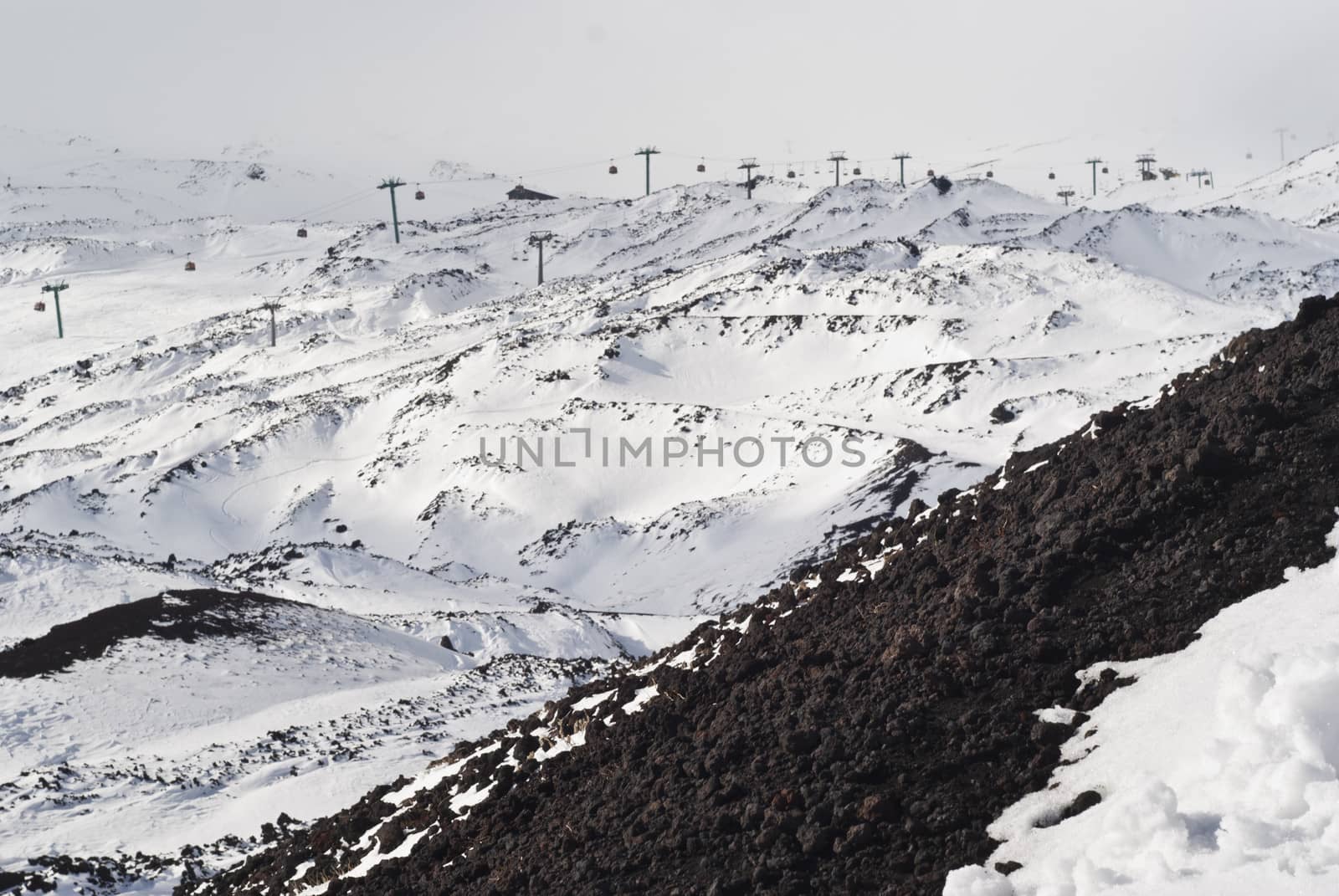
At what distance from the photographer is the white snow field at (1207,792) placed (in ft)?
17.2

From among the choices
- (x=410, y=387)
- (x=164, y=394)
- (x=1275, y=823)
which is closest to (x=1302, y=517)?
(x=1275, y=823)

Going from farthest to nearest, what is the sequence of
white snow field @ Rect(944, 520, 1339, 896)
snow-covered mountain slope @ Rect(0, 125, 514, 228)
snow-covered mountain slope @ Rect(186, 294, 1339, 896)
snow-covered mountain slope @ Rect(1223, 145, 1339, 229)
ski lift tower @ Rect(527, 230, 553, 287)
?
snow-covered mountain slope @ Rect(0, 125, 514, 228)
snow-covered mountain slope @ Rect(1223, 145, 1339, 229)
ski lift tower @ Rect(527, 230, 553, 287)
snow-covered mountain slope @ Rect(186, 294, 1339, 896)
white snow field @ Rect(944, 520, 1339, 896)

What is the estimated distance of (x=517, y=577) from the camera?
4303cm

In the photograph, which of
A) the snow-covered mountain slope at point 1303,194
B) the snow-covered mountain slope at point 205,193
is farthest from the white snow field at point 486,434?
the snow-covered mountain slope at point 205,193

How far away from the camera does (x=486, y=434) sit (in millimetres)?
52375

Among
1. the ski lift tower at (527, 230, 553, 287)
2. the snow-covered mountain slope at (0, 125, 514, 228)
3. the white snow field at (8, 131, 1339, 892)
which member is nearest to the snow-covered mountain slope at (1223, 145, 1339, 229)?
the white snow field at (8, 131, 1339, 892)

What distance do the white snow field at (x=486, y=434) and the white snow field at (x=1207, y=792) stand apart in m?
12.0

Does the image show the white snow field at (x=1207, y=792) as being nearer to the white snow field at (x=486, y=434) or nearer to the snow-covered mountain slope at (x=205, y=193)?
the white snow field at (x=486, y=434)

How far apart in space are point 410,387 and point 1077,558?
5342cm

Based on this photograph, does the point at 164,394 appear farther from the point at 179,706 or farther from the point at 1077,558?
the point at 1077,558

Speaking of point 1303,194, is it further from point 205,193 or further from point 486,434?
point 205,193

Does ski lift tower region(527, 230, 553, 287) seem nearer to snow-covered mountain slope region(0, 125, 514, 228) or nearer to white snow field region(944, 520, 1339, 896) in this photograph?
snow-covered mountain slope region(0, 125, 514, 228)

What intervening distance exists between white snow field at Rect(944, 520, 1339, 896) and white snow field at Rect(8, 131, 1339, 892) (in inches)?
471

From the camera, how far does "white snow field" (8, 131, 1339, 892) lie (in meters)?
22.2
